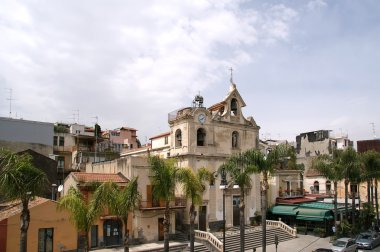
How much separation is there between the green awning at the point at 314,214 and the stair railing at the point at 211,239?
13.4 m

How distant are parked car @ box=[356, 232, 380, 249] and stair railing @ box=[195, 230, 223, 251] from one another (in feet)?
46.0

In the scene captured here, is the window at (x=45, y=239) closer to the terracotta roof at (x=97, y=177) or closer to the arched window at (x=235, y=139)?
the terracotta roof at (x=97, y=177)

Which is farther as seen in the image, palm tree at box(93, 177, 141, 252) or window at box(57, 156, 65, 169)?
window at box(57, 156, 65, 169)

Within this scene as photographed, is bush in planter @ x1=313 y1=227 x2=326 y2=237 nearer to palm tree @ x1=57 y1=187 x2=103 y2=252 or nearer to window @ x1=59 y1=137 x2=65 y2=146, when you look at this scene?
palm tree @ x1=57 y1=187 x2=103 y2=252

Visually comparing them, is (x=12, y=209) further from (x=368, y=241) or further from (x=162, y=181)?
(x=368, y=241)

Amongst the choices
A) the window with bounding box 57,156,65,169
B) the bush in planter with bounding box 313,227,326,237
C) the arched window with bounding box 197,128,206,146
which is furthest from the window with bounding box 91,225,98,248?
the bush in planter with bounding box 313,227,326,237

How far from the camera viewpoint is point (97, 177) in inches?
1362

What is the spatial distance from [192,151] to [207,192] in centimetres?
484

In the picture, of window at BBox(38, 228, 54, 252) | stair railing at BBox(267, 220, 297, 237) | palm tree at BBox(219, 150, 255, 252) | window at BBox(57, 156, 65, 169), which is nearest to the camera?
window at BBox(38, 228, 54, 252)

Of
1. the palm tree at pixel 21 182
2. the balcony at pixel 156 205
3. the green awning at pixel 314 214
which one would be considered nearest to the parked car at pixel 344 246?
the green awning at pixel 314 214

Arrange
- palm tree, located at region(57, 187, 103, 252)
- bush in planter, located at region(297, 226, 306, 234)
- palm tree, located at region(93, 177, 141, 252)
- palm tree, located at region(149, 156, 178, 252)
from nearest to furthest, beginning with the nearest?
palm tree, located at region(57, 187, 103, 252)
palm tree, located at region(93, 177, 141, 252)
palm tree, located at region(149, 156, 178, 252)
bush in planter, located at region(297, 226, 306, 234)

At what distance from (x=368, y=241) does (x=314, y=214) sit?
22.1 feet

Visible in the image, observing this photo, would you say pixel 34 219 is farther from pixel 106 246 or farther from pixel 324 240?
pixel 324 240

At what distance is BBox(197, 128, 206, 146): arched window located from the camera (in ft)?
139
